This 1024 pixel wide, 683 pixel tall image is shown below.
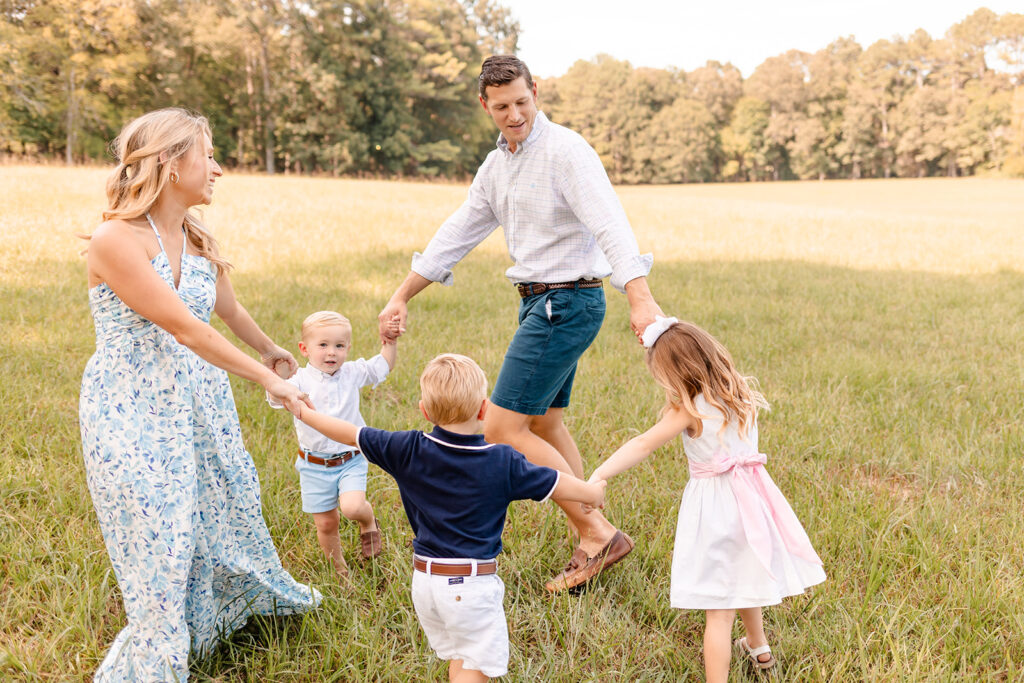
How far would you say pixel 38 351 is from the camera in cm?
623

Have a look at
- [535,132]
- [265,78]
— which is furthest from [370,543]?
[265,78]

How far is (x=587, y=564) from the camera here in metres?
3.46

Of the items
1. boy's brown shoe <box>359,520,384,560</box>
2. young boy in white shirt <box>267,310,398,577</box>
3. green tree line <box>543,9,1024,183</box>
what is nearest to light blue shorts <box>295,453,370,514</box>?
young boy in white shirt <box>267,310,398,577</box>

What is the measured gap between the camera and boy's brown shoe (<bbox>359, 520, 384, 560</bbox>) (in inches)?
142

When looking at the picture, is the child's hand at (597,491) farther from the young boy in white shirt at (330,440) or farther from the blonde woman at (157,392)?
the young boy in white shirt at (330,440)

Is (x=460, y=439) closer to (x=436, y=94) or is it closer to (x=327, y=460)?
(x=327, y=460)

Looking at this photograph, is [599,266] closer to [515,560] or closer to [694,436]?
[694,436]

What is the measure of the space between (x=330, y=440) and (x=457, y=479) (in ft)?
4.11

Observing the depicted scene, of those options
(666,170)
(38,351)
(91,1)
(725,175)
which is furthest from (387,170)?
(38,351)

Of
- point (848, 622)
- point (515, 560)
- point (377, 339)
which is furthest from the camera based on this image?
point (377, 339)

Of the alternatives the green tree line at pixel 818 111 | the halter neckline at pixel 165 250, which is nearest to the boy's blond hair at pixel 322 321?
the halter neckline at pixel 165 250

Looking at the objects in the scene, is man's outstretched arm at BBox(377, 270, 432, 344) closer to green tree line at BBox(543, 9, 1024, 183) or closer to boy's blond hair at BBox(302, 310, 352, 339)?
boy's blond hair at BBox(302, 310, 352, 339)

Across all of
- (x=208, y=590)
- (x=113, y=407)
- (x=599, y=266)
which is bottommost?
(x=208, y=590)

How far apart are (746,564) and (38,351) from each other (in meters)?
5.93
